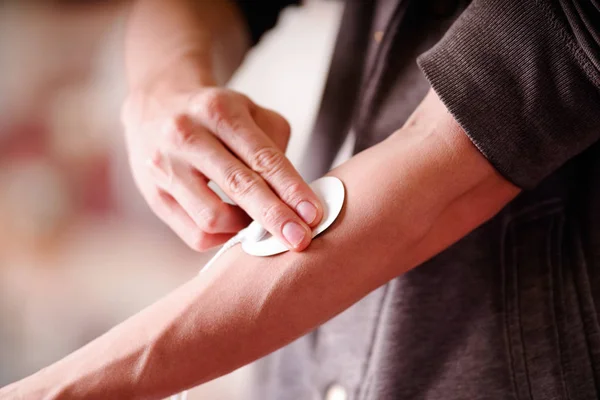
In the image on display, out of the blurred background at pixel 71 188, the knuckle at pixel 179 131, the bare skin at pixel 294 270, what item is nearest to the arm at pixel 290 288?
the bare skin at pixel 294 270

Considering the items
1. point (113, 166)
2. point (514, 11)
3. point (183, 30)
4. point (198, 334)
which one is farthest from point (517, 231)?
point (113, 166)

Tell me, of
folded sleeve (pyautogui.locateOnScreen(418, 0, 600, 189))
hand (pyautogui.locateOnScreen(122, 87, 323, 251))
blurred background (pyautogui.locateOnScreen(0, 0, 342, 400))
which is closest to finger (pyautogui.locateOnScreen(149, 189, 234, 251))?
hand (pyautogui.locateOnScreen(122, 87, 323, 251))

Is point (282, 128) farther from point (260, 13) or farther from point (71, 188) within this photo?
point (71, 188)

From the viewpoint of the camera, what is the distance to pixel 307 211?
1.58ft

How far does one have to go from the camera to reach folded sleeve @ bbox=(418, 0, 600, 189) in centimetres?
43

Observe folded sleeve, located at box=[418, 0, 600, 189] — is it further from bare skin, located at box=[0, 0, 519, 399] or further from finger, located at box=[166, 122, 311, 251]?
finger, located at box=[166, 122, 311, 251]

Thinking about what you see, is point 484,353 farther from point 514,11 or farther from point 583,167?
point 514,11

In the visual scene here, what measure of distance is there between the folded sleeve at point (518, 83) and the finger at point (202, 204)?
227 millimetres

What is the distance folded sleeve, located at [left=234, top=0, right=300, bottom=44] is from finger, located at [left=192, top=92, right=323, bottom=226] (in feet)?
1.09

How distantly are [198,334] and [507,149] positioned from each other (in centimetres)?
29

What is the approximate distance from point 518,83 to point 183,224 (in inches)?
13.6

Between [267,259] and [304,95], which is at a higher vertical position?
[267,259]

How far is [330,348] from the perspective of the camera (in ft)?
2.10

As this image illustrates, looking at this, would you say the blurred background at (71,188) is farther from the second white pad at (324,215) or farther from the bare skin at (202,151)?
the second white pad at (324,215)
